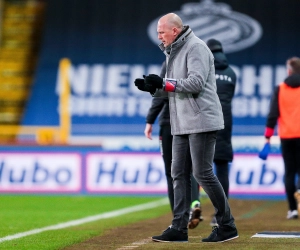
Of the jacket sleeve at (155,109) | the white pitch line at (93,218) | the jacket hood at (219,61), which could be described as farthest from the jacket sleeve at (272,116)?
the white pitch line at (93,218)

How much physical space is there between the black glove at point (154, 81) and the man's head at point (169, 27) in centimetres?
35

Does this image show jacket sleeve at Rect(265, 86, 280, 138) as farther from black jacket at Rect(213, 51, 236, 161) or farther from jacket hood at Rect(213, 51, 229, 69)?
jacket hood at Rect(213, 51, 229, 69)

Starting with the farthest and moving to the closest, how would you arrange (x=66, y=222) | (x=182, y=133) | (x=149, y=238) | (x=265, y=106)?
(x=265, y=106) < (x=66, y=222) < (x=149, y=238) < (x=182, y=133)

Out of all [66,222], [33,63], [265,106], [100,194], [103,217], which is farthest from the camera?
[33,63]

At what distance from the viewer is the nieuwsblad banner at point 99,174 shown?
14.4 meters

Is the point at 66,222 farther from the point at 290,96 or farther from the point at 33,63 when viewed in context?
the point at 33,63

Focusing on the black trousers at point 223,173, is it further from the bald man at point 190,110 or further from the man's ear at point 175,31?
the man's ear at point 175,31

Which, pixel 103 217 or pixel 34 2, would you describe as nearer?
pixel 103 217

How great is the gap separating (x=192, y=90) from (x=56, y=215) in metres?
4.49

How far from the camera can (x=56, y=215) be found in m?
9.99

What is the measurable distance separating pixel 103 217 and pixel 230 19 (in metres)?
12.4

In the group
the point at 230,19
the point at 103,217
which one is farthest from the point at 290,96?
the point at 230,19

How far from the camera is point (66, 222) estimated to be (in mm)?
8859

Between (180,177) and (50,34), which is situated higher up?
(50,34)
